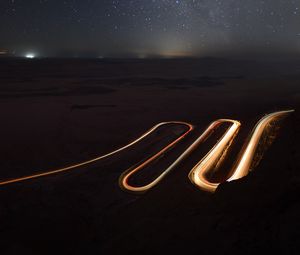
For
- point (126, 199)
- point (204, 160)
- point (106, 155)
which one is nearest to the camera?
point (126, 199)

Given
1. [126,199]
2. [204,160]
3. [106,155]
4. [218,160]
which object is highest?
[106,155]

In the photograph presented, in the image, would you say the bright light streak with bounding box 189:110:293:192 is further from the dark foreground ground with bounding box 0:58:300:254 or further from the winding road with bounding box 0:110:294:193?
the dark foreground ground with bounding box 0:58:300:254

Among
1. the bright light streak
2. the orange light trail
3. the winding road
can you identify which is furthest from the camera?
the orange light trail

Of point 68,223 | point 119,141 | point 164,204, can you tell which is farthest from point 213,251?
point 119,141

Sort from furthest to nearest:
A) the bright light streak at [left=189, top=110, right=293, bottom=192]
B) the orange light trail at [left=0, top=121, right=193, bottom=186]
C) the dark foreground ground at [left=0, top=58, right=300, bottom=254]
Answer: the orange light trail at [left=0, top=121, right=193, bottom=186] → the bright light streak at [left=189, top=110, right=293, bottom=192] → the dark foreground ground at [left=0, top=58, right=300, bottom=254]

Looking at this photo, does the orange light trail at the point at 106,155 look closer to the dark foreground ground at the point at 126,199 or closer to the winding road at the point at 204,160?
the winding road at the point at 204,160

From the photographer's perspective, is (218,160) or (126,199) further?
(218,160)

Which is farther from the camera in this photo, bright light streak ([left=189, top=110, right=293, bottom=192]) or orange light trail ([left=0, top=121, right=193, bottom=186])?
orange light trail ([left=0, top=121, right=193, bottom=186])

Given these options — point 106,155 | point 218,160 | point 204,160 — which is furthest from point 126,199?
point 106,155

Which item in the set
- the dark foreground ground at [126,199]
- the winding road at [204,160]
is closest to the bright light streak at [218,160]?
the winding road at [204,160]

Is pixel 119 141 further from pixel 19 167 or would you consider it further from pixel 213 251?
pixel 213 251

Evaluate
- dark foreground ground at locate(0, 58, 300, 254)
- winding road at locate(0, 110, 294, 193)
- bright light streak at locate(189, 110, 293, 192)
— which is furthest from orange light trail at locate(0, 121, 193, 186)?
bright light streak at locate(189, 110, 293, 192)

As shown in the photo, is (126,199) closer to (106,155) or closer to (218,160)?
(218,160)
